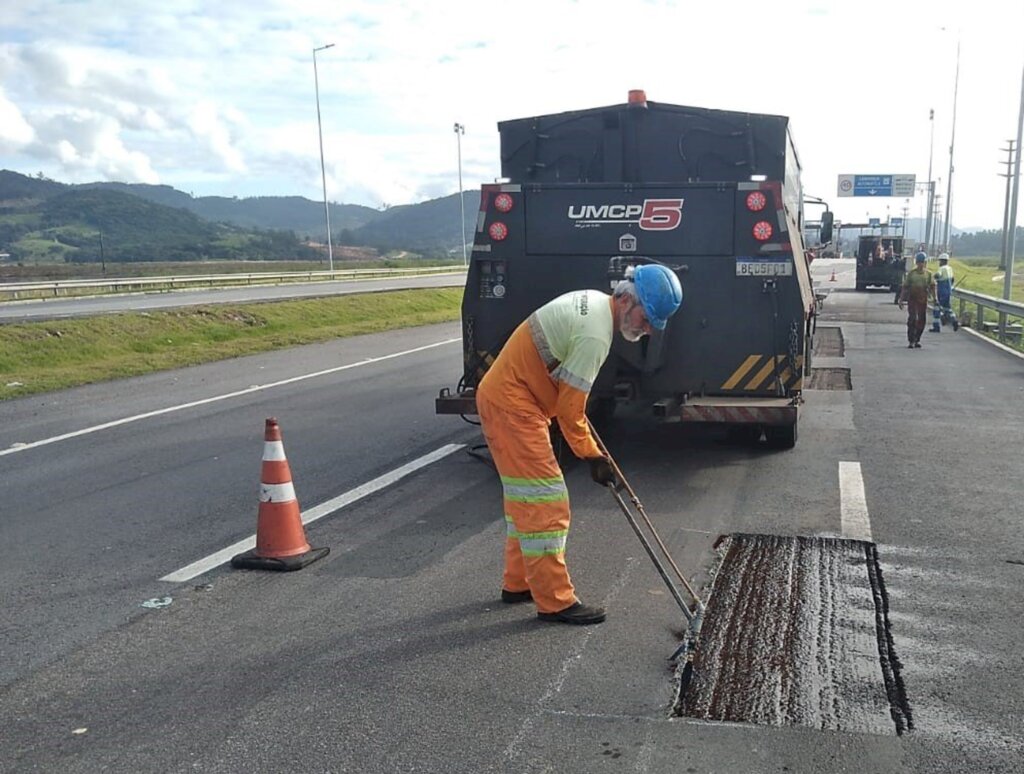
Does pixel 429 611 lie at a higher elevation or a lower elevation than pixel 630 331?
lower

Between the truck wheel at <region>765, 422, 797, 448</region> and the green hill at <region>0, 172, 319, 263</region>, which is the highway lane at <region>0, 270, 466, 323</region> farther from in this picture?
the green hill at <region>0, 172, 319, 263</region>

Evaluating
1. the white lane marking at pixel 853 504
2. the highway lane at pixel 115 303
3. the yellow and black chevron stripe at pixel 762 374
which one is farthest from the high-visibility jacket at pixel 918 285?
the highway lane at pixel 115 303

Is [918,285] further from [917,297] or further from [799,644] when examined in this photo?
[799,644]

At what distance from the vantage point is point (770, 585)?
504cm

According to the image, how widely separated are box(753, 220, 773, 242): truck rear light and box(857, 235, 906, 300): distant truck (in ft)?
113

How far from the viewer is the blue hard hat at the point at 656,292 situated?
4.54 meters

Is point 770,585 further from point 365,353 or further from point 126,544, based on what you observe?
point 365,353

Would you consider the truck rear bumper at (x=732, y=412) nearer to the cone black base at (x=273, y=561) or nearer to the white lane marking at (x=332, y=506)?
the white lane marking at (x=332, y=506)

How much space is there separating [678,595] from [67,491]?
501 centimetres

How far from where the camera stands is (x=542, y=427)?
4.68 metres

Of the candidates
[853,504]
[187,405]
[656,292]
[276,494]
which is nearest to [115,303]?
[187,405]

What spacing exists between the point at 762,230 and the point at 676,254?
691 millimetres

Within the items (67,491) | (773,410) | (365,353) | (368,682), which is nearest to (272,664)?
(368,682)

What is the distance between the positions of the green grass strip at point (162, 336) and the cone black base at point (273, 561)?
334 inches
